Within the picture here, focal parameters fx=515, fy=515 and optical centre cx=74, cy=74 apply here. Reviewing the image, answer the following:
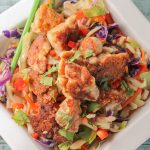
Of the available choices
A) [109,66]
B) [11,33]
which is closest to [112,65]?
[109,66]

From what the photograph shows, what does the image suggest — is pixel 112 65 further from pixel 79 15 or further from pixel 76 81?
pixel 79 15

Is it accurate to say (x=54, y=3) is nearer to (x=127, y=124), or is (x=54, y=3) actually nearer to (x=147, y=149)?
(x=127, y=124)

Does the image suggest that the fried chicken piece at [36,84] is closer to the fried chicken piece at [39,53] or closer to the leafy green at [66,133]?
the fried chicken piece at [39,53]

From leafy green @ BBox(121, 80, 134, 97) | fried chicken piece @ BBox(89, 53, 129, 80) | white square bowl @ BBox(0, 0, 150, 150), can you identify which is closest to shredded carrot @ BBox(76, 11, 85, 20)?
white square bowl @ BBox(0, 0, 150, 150)

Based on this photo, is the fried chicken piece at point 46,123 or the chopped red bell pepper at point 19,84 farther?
the chopped red bell pepper at point 19,84

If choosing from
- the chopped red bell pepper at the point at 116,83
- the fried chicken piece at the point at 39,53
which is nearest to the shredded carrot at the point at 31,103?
the fried chicken piece at the point at 39,53

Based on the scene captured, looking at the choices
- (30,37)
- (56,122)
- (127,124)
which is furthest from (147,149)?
(30,37)
